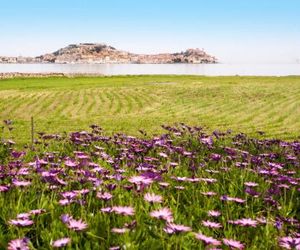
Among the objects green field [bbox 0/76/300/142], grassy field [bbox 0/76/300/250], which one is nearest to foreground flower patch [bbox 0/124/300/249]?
grassy field [bbox 0/76/300/250]

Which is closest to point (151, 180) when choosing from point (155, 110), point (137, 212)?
point (137, 212)

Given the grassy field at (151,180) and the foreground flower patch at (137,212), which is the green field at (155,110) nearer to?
the grassy field at (151,180)

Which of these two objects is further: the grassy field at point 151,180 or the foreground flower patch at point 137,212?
the grassy field at point 151,180

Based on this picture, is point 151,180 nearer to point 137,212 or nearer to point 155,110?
point 137,212

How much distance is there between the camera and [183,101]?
98.9 ft

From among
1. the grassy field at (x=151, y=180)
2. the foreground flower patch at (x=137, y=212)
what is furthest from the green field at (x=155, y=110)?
the foreground flower patch at (x=137, y=212)

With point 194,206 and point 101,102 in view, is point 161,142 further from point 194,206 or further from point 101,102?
point 101,102

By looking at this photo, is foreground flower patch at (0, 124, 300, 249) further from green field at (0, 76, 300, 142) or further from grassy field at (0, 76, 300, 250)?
green field at (0, 76, 300, 142)

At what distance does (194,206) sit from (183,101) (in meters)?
24.9

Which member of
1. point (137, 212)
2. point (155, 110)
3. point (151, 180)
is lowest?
point (155, 110)

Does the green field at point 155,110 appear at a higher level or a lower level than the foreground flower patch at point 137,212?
lower

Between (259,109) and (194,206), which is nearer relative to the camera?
(194,206)

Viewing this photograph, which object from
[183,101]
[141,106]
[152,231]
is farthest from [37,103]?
[152,231]

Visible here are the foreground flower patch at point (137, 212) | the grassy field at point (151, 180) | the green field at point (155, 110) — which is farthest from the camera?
the green field at point (155, 110)
